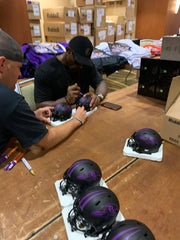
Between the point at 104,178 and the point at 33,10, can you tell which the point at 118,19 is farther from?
the point at 104,178

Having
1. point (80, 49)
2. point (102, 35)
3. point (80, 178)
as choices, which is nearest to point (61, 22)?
point (102, 35)

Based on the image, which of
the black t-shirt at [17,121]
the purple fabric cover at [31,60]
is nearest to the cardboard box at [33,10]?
the purple fabric cover at [31,60]

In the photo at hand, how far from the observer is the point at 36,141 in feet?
2.68

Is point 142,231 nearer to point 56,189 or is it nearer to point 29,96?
point 56,189

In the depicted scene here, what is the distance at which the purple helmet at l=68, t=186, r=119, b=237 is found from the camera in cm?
49

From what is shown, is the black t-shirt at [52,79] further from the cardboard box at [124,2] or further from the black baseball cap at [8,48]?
the cardboard box at [124,2]

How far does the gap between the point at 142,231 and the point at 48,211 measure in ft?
0.99

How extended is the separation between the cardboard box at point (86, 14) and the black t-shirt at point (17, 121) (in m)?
3.83

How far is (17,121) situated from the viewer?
2.48 feet

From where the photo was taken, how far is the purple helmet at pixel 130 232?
1.43 ft

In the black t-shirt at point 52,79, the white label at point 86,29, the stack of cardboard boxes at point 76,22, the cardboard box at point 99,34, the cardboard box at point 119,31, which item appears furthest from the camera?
the cardboard box at point 119,31

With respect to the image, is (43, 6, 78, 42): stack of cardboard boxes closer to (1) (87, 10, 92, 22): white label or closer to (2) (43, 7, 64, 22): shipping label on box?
(2) (43, 7, 64, 22): shipping label on box

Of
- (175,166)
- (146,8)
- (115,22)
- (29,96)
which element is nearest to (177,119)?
(175,166)

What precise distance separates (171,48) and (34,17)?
3200 mm
